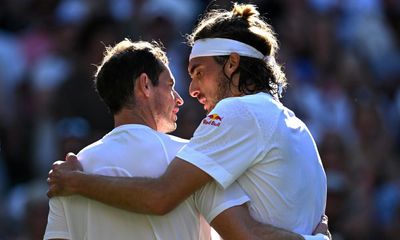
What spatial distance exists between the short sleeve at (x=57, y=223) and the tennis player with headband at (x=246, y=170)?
59 mm

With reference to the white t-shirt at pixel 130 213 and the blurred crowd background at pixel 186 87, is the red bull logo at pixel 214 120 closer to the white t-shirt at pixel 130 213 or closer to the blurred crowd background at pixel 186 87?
the white t-shirt at pixel 130 213

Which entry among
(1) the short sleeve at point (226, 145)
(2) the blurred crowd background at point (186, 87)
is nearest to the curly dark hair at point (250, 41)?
(1) the short sleeve at point (226, 145)

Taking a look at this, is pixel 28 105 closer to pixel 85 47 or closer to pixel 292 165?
pixel 85 47

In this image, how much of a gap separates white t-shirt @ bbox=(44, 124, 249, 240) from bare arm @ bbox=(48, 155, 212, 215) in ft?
0.25

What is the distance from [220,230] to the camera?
5.03 metres

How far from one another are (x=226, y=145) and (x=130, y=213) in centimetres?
54

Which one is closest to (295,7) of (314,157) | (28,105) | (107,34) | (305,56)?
(305,56)

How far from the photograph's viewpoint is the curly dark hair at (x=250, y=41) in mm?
5395

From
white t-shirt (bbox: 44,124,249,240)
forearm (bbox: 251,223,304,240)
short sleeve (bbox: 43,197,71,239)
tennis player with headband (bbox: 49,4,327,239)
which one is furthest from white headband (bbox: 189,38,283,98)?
short sleeve (bbox: 43,197,71,239)

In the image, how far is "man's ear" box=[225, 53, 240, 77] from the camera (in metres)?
5.42

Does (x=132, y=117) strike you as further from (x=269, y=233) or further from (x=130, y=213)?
(x=269, y=233)

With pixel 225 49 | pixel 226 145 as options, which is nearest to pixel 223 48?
pixel 225 49

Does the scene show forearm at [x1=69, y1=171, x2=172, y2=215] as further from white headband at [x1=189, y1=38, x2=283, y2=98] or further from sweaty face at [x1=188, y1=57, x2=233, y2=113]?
white headband at [x1=189, y1=38, x2=283, y2=98]

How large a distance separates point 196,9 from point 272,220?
19.6ft
